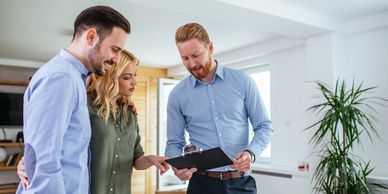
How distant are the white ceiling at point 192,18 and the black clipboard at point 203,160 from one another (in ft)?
5.11

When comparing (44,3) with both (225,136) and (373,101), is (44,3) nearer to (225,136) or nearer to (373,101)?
(225,136)

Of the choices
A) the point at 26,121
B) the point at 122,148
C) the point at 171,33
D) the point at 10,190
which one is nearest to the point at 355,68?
the point at 171,33

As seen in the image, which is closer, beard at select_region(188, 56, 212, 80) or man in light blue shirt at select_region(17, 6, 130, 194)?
man in light blue shirt at select_region(17, 6, 130, 194)

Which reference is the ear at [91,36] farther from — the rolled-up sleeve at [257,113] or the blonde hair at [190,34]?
the rolled-up sleeve at [257,113]

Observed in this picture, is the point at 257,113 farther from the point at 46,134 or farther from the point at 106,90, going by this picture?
the point at 46,134

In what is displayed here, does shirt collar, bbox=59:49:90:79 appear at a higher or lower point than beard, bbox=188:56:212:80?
lower

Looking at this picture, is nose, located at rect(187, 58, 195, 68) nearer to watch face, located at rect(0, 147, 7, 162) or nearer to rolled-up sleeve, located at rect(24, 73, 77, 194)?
rolled-up sleeve, located at rect(24, 73, 77, 194)

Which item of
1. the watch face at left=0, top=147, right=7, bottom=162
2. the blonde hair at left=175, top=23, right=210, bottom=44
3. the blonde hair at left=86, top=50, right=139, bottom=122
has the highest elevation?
the blonde hair at left=175, top=23, right=210, bottom=44

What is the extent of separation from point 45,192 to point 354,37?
3532mm

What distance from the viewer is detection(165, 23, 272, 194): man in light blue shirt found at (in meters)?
1.54

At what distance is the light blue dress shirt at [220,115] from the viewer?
1.58 metres

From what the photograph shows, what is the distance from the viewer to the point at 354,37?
3.61 meters

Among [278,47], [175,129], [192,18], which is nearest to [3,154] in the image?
[192,18]

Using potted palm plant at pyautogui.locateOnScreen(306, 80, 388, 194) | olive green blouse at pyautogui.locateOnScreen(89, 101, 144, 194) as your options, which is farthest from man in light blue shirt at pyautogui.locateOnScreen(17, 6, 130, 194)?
potted palm plant at pyautogui.locateOnScreen(306, 80, 388, 194)
